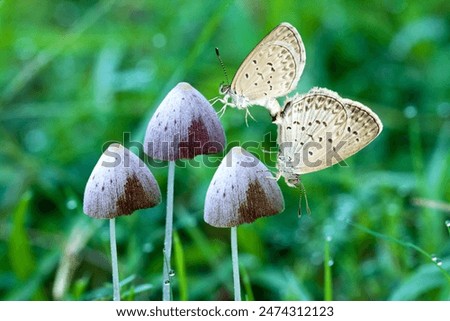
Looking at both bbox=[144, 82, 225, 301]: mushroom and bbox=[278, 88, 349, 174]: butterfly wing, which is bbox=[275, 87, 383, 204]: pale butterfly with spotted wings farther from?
bbox=[144, 82, 225, 301]: mushroom

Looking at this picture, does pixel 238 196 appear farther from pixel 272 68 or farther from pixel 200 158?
pixel 200 158

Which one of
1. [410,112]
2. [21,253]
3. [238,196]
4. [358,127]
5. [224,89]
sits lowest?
[21,253]

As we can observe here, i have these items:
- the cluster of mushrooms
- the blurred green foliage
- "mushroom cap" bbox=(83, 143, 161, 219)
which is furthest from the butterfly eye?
the blurred green foliage

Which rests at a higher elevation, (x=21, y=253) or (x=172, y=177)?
(x=172, y=177)

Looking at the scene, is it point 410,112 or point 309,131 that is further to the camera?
point 410,112

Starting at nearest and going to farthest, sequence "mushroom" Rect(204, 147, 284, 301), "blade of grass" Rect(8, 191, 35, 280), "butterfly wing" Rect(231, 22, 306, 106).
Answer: "mushroom" Rect(204, 147, 284, 301) < "butterfly wing" Rect(231, 22, 306, 106) < "blade of grass" Rect(8, 191, 35, 280)

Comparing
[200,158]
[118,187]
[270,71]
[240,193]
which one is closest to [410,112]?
[200,158]

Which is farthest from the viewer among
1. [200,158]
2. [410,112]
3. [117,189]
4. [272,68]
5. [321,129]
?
[410,112]

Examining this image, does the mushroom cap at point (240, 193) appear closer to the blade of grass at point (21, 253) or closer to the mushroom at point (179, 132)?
the mushroom at point (179, 132)

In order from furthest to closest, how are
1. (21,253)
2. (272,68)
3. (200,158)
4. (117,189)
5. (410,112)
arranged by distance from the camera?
(410,112) → (200,158) → (21,253) → (272,68) → (117,189)
